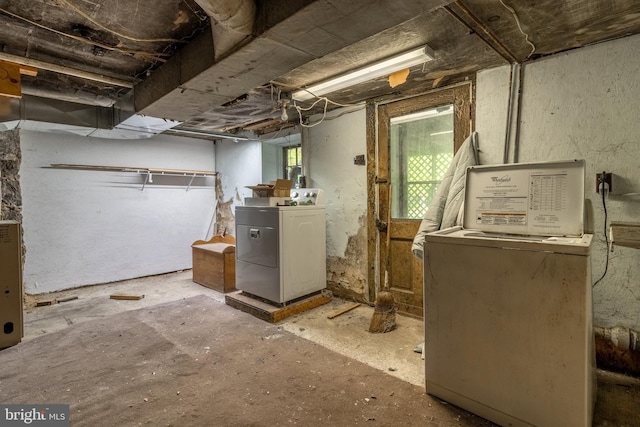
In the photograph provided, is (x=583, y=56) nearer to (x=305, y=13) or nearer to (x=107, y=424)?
(x=305, y=13)

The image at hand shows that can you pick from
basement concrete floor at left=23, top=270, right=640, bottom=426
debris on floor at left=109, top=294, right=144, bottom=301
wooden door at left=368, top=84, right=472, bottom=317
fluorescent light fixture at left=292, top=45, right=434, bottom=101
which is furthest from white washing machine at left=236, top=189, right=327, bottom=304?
debris on floor at left=109, top=294, right=144, bottom=301

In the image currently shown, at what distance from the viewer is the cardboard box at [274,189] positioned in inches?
123

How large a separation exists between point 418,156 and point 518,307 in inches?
71.5

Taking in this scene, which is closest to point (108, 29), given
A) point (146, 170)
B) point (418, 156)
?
point (418, 156)

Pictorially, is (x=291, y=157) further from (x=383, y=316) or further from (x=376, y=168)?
(x=383, y=316)

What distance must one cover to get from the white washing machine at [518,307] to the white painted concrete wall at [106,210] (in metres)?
Result: 4.16

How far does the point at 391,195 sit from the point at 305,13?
6.58 feet

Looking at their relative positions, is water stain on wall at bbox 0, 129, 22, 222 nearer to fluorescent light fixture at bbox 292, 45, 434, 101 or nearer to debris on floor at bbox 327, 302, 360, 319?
fluorescent light fixture at bbox 292, 45, 434, 101

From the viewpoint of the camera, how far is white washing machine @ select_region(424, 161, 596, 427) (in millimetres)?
1382

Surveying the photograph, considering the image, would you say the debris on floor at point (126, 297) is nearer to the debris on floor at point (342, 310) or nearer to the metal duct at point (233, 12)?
the debris on floor at point (342, 310)

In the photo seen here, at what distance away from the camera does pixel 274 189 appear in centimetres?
312

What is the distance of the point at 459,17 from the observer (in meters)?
1.73

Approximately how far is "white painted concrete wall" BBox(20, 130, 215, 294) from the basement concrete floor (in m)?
0.29

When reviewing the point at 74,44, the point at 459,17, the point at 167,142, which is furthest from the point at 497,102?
the point at 167,142
